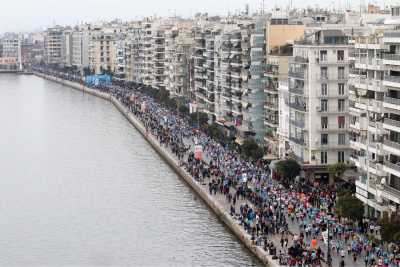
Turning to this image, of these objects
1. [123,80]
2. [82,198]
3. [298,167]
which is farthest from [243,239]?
[123,80]

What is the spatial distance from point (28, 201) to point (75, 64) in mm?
116194

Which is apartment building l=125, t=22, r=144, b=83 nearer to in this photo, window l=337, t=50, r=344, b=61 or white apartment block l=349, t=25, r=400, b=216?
window l=337, t=50, r=344, b=61

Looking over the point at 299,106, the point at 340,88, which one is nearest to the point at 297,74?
the point at 299,106

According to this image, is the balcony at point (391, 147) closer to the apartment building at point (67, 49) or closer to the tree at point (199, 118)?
the tree at point (199, 118)

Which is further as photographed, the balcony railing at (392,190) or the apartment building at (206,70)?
the apartment building at (206,70)

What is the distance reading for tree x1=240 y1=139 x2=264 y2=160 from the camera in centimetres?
4797

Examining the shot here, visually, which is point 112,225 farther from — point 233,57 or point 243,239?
point 233,57

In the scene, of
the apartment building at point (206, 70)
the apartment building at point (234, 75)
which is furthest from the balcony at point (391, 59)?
the apartment building at point (206, 70)

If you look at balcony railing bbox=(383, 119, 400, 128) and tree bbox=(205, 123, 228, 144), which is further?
tree bbox=(205, 123, 228, 144)

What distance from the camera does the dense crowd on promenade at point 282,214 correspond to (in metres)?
29.6

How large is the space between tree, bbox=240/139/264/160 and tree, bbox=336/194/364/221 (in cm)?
1411

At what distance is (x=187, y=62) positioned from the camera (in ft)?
270

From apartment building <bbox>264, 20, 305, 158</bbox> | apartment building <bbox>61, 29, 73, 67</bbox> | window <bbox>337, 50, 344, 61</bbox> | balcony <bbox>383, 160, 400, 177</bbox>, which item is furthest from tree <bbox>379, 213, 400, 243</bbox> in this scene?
apartment building <bbox>61, 29, 73, 67</bbox>

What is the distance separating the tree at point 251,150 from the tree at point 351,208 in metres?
14.1
